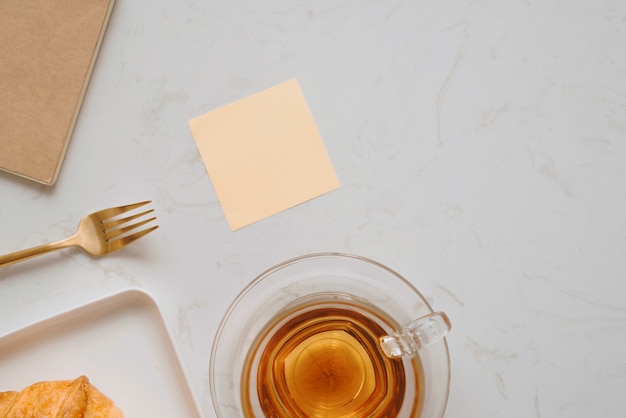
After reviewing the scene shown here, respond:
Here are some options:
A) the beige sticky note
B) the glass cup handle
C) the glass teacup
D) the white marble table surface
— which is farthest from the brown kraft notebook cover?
the glass cup handle

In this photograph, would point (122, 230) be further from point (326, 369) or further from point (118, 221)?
point (326, 369)

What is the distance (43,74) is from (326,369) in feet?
1.60

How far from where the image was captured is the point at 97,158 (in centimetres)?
65

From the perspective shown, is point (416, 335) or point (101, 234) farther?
point (101, 234)

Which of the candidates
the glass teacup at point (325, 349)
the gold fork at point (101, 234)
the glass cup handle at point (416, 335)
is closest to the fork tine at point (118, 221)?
the gold fork at point (101, 234)

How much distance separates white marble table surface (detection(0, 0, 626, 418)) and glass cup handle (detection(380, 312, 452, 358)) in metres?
0.11

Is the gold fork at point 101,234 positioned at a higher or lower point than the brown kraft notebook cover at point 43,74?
lower

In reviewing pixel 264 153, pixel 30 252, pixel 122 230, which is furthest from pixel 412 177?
pixel 30 252

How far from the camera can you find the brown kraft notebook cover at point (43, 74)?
64cm

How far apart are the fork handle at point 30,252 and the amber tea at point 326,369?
26 cm

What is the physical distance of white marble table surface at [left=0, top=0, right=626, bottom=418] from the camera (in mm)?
642

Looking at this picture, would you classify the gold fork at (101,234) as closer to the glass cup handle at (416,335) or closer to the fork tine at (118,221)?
the fork tine at (118,221)

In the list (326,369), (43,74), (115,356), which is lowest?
(326,369)

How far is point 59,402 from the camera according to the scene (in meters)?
0.56
